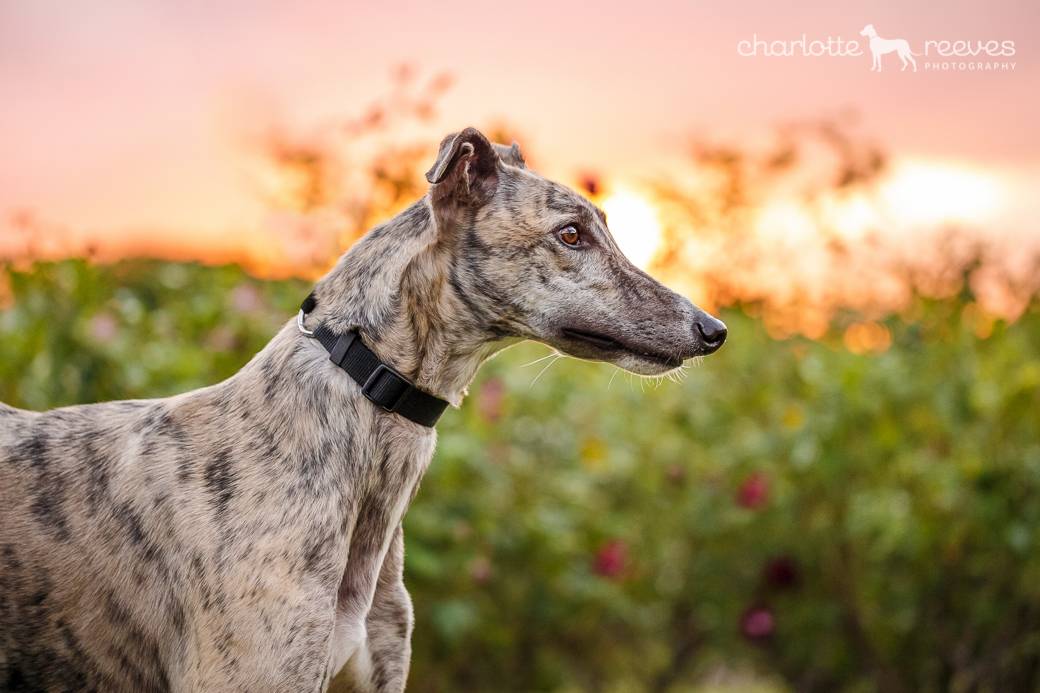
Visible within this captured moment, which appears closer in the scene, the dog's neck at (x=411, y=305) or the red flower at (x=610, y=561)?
the dog's neck at (x=411, y=305)

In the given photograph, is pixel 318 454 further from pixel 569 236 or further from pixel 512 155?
pixel 512 155

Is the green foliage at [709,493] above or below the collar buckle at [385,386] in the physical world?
below

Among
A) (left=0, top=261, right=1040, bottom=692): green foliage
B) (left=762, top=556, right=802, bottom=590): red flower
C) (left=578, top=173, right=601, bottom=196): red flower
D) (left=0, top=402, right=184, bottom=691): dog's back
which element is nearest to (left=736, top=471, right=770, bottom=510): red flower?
(left=0, top=261, right=1040, bottom=692): green foliage

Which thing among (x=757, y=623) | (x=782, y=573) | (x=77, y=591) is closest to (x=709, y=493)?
(x=782, y=573)

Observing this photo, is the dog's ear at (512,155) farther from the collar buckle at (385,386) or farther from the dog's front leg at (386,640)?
the dog's front leg at (386,640)

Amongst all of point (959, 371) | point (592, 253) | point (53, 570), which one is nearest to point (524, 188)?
point (592, 253)

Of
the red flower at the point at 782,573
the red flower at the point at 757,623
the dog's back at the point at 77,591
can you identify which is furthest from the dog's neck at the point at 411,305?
the red flower at the point at 757,623

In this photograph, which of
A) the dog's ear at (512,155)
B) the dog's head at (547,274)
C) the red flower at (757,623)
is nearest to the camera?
the dog's head at (547,274)

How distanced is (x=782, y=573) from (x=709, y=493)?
0.60 meters

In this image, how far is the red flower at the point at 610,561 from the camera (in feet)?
20.3

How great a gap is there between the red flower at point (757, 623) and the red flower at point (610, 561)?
0.89 metres

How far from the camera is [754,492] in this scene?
20.6 ft

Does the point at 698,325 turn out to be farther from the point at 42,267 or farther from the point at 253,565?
the point at 42,267

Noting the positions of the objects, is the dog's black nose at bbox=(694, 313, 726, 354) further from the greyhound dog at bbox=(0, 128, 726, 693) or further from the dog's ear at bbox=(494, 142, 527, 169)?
the dog's ear at bbox=(494, 142, 527, 169)
